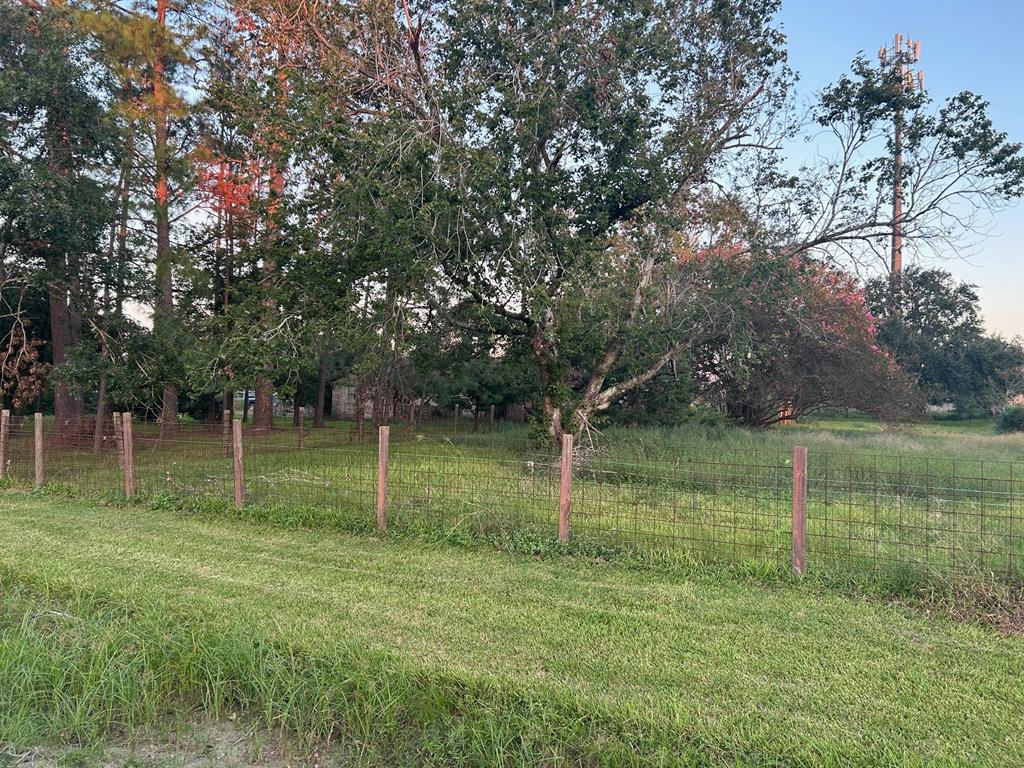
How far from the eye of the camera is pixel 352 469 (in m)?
7.84

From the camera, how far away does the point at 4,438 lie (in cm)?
1027

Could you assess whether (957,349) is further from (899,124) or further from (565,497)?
(565,497)

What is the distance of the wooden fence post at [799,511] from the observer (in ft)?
17.6

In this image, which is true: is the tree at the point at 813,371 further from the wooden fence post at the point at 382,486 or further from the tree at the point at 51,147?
the tree at the point at 51,147

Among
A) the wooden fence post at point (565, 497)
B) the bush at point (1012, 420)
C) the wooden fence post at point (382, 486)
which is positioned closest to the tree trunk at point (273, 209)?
the wooden fence post at point (382, 486)

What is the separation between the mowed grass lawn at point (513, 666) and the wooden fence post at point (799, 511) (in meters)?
0.50

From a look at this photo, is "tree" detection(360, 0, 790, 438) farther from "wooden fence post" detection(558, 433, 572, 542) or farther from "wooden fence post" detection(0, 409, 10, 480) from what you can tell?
"wooden fence post" detection(0, 409, 10, 480)

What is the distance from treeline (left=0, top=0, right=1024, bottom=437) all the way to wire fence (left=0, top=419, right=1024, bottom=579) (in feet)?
4.24

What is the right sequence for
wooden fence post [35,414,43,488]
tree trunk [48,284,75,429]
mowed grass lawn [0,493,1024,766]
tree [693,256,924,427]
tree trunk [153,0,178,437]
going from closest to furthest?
mowed grass lawn [0,493,1024,766], wooden fence post [35,414,43,488], tree trunk [153,0,178,437], tree trunk [48,284,75,429], tree [693,256,924,427]

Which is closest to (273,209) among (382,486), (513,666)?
(382,486)

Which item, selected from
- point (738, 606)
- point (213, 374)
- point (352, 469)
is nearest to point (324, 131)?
point (213, 374)

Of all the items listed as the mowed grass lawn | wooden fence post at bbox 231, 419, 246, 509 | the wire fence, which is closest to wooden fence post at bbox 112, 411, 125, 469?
the wire fence

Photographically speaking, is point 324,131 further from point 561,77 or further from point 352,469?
point 352,469

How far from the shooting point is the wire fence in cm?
566
